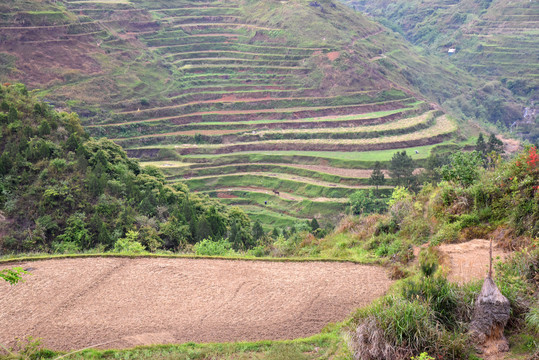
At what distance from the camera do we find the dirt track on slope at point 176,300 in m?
Answer: 9.09

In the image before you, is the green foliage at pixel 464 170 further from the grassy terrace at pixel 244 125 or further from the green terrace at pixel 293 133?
the grassy terrace at pixel 244 125

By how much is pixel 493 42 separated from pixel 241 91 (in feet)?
177

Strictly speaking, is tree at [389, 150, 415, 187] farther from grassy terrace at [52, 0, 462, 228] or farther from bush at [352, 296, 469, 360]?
bush at [352, 296, 469, 360]

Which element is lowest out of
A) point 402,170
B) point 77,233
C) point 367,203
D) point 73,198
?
point 367,203

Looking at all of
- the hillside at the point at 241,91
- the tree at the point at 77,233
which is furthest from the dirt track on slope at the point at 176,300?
the hillside at the point at 241,91

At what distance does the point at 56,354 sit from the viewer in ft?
27.5

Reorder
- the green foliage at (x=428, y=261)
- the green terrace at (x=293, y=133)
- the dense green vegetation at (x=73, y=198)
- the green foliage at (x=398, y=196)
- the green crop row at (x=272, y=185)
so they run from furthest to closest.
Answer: the green terrace at (x=293, y=133)
the green crop row at (x=272, y=185)
the dense green vegetation at (x=73, y=198)
the green foliage at (x=398, y=196)
the green foliage at (x=428, y=261)

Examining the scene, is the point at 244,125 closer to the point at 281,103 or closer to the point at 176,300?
the point at 281,103

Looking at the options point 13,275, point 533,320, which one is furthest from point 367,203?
point 13,275

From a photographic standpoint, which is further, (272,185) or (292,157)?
(292,157)

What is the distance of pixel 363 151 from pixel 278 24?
33.0m

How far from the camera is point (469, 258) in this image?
10.1 metres

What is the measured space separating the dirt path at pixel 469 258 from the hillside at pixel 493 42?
65116mm

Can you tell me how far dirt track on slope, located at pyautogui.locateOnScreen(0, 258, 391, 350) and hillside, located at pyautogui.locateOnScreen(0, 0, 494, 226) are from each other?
985 inches
